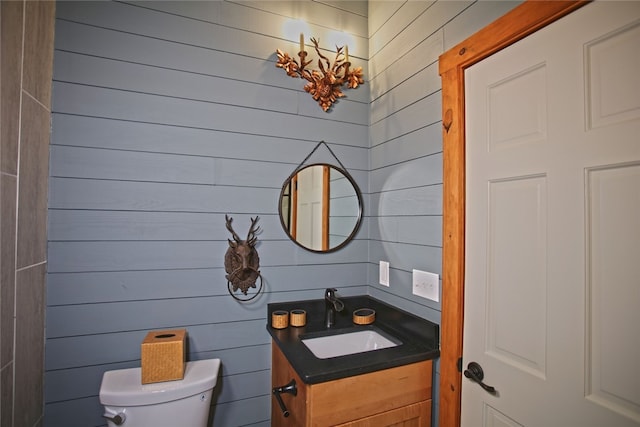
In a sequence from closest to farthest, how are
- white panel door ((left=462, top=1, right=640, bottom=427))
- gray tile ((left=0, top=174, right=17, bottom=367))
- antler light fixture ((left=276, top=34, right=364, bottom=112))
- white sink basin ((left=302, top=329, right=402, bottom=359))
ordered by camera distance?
1. white panel door ((left=462, top=1, right=640, bottom=427))
2. gray tile ((left=0, top=174, right=17, bottom=367))
3. white sink basin ((left=302, top=329, right=402, bottom=359))
4. antler light fixture ((left=276, top=34, right=364, bottom=112))

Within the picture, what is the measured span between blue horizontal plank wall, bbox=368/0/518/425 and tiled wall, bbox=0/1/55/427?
152 centimetres

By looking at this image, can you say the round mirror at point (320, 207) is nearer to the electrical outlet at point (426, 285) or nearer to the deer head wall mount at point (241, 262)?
the deer head wall mount at point (241, 262)

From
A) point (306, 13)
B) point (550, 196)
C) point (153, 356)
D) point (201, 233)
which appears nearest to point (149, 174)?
point (201, 233)

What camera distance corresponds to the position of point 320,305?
1.74 meters

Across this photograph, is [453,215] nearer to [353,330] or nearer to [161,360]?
[353,330]

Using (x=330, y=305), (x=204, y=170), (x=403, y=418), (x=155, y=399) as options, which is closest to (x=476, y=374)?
(x=403, y=418)

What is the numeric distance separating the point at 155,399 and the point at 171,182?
940 mm

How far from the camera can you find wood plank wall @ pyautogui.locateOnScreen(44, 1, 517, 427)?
135 centimetres

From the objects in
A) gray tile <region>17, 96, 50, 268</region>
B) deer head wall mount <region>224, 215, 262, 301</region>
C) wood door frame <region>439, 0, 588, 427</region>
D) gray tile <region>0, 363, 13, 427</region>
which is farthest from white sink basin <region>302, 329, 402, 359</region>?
gray tile <region>17, 96, 50, 268</region>

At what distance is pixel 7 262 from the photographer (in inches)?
38.9

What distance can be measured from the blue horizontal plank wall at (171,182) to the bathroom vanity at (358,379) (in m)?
0.26

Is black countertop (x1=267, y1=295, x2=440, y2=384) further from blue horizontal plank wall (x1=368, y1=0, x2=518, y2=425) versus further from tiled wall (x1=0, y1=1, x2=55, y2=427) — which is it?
tiled wall (x1=0, y1=1, x2=55, y2=427)

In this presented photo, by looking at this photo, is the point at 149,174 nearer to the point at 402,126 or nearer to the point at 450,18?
the point at 402,126

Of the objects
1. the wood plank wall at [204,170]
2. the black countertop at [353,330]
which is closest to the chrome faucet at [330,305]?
the black countertop at [353,330]
